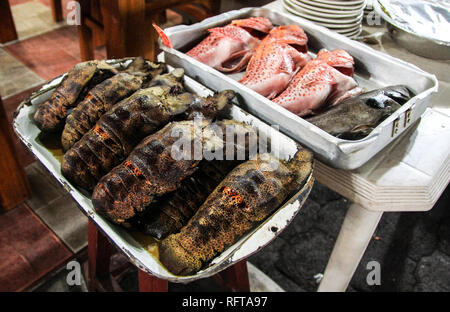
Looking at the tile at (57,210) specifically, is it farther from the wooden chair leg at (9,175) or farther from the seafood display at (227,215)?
the seafood display at (227,215)

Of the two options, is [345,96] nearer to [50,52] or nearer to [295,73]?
[295,73]

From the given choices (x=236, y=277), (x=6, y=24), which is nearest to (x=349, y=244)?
(x=236, y=277)

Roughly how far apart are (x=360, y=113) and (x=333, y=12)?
83cm

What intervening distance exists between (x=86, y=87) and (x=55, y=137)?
0.20 meters

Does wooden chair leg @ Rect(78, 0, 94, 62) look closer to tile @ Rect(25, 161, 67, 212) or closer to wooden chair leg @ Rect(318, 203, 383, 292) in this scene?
tile @ Rect(25, 161, 67, 212)

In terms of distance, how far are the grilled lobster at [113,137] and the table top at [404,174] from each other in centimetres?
58

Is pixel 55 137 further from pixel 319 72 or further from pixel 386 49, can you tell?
pixel 386 49

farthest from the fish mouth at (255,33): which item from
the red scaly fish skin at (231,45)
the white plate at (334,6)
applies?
the white plate at (334,6)

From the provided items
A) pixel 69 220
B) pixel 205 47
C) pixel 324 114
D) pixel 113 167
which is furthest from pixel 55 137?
pixel 69 220

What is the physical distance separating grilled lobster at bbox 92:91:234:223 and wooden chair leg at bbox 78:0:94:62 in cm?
208

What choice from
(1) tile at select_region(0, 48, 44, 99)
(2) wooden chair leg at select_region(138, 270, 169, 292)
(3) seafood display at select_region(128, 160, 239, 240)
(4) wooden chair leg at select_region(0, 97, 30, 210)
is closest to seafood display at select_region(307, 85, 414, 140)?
(3) seafood display at select_region(128, 160, 239, 240)

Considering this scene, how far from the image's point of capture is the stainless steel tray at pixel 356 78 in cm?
111

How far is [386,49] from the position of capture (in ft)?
6.58
